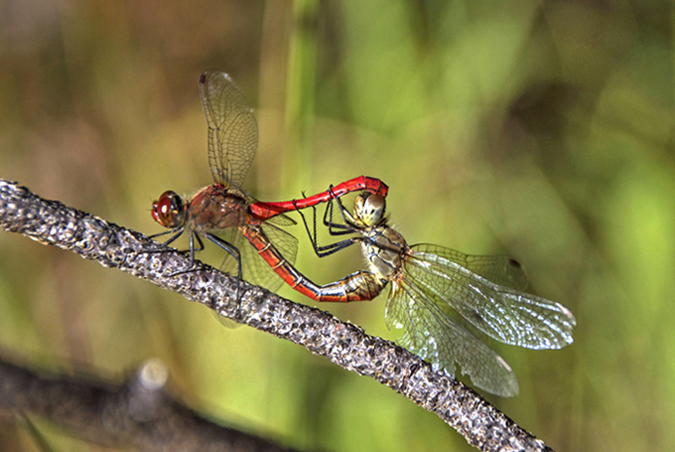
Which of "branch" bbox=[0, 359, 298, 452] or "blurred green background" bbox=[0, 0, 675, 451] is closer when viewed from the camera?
"branch" bbox=[0, 359, 298, 452]

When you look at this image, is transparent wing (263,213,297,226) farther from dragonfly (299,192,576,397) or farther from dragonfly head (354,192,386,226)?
dragonfly head (354,192,386,226)

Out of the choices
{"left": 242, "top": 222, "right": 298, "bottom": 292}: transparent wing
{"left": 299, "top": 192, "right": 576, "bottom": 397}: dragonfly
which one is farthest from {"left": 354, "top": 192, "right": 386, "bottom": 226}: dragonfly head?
{"left": 242, "top": 222, "right": 298, "bottom": 292}: transparent wing

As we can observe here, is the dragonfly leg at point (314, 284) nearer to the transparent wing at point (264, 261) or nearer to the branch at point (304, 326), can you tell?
Result: the transparent wing at point (264, 261)

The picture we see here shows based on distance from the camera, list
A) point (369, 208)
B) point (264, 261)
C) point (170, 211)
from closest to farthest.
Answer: point (170, 211)
point (369, 208)
point (264, 261)

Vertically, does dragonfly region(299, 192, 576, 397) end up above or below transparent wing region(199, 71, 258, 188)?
below

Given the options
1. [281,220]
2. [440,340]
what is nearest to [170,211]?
[281,220]

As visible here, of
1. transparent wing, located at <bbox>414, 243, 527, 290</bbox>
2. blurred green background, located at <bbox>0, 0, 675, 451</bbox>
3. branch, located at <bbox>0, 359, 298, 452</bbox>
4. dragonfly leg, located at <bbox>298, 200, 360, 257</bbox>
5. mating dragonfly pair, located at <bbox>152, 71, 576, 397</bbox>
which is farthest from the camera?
blurred green background, located at <bbox>0, 0, 675, 451</bbox>

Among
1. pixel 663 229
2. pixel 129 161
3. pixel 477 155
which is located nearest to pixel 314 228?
pixel 477 155

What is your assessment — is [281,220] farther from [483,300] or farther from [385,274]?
[483,300]
